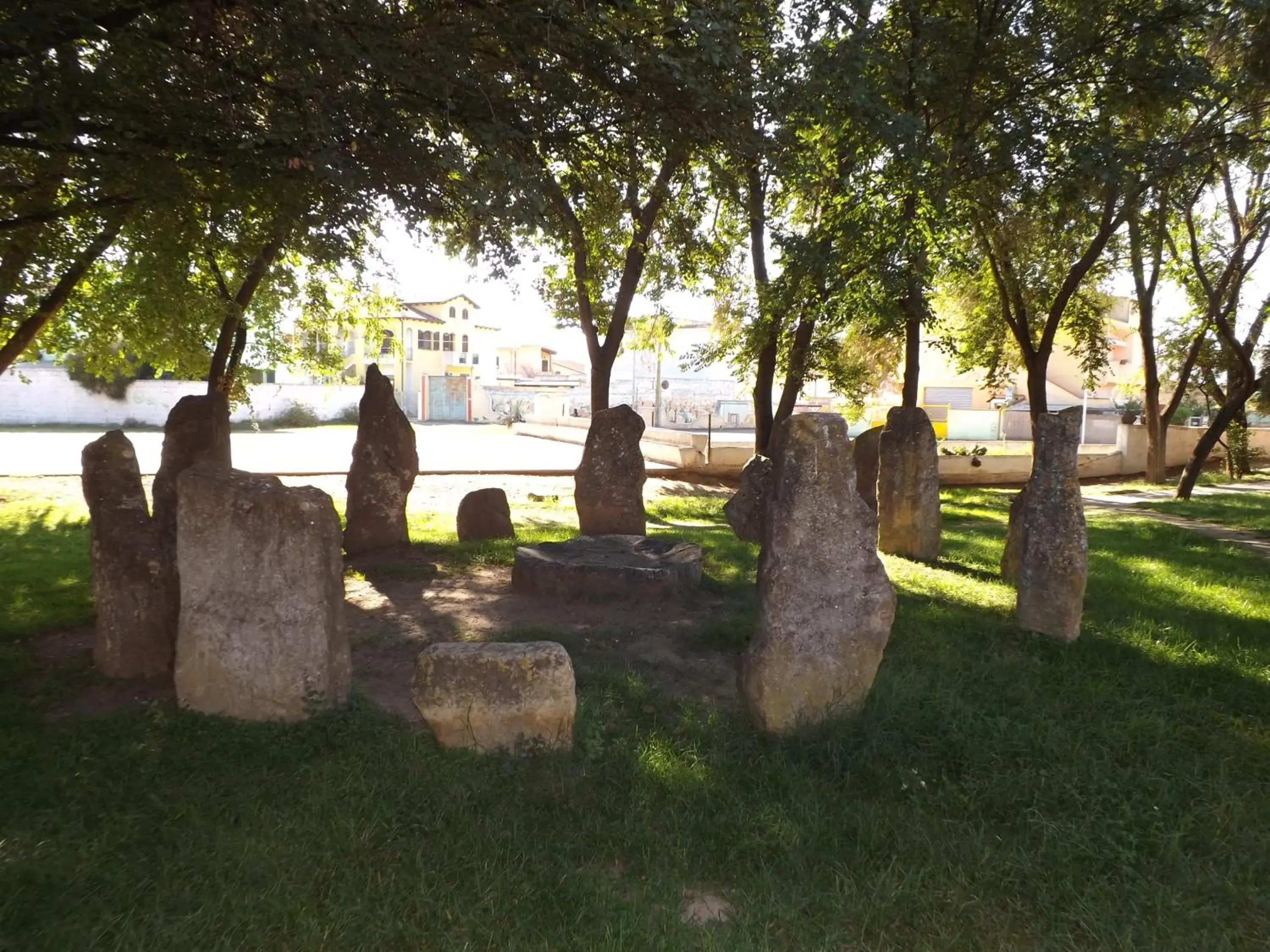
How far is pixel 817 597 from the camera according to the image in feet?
16.1

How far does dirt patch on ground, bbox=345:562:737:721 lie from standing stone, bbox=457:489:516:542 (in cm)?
207

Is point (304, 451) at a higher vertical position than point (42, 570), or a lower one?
higher

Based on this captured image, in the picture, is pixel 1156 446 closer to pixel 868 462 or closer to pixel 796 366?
pixel 796 366

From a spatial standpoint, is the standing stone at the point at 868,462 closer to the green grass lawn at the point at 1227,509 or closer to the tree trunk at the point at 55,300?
the green grass lawn at the point at 1227,509

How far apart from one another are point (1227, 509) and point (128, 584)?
17230 millimetres

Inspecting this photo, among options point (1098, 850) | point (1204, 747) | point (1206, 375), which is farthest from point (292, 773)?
point (1206, 375)

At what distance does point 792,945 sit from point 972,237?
15396mm

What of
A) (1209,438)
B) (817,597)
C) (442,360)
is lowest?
(817,597)

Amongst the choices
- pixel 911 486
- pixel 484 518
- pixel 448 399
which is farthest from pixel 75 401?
pixel 911 486

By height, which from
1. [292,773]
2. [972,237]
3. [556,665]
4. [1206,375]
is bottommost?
[292,773]

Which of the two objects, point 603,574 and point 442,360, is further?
point 442,360

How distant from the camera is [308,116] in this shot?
20.8ft

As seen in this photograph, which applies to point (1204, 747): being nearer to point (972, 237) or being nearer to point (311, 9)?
point (311, 9)

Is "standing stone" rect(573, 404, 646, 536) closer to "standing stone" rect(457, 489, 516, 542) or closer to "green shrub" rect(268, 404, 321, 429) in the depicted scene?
"standing stone" rect(457, 489, 516, 542)
